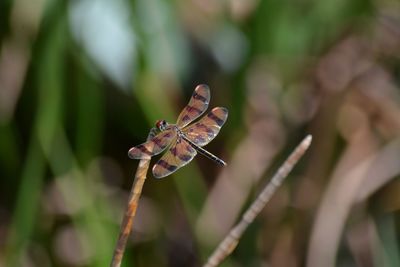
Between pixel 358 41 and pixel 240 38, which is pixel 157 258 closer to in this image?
pixel 240 38

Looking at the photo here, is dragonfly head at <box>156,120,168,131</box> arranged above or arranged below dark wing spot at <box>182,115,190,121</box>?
above

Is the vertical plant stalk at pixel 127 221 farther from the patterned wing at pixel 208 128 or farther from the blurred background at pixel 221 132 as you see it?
the blurred background at pixel 221 132

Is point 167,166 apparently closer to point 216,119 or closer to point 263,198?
point 216,119

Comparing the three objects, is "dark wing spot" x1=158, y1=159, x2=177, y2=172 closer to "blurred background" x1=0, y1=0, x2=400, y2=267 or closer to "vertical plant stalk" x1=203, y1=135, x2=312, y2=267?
"vertical plant stalk" x1=203, y1=135, x2=312, y2=267

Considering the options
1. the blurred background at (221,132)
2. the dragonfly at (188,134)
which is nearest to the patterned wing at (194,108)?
the dragonfly at (188,134)

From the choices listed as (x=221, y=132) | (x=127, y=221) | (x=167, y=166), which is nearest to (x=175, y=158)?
(x=167, y=166)

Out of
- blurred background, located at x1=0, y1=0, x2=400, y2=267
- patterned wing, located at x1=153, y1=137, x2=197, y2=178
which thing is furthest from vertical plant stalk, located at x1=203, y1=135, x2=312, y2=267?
blurred background, located at x1=0, y1=0, x2=400, y2=267

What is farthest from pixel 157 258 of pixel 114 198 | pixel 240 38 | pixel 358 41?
pixel 358 41
